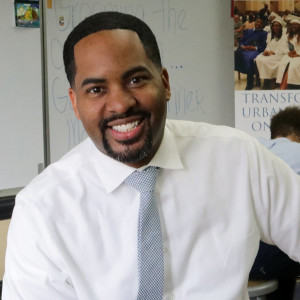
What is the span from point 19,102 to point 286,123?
4.26ft

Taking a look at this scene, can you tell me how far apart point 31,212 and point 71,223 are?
90mm

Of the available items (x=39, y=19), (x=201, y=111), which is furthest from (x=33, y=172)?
(x=201, y=111)

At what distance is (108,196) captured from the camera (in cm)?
122

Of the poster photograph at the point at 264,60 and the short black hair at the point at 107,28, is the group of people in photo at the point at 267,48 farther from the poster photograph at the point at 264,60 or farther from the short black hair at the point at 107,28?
the short black hair at the point at 107,28

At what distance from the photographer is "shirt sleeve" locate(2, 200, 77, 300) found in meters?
1.16

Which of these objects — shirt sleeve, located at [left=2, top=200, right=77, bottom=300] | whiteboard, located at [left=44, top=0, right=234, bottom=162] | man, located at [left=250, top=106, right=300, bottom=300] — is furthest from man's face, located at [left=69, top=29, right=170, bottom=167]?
whiteboard, located at [left=44, top=0, right=234, bottom=162]

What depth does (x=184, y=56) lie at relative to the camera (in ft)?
9.67

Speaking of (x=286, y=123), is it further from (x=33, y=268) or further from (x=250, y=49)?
(x=33, y=268)

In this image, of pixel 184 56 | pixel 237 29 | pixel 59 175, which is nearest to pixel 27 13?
pixel 184 56

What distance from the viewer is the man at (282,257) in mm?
1837

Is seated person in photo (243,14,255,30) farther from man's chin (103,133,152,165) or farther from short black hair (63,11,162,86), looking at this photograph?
man's chin (103,133,152,165)

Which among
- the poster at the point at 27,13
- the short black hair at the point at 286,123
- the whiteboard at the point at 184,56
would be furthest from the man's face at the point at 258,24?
the poster at the point at 27,13

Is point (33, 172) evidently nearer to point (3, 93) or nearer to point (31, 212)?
point (3, 93)

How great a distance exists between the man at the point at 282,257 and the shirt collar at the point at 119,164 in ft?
2.30
